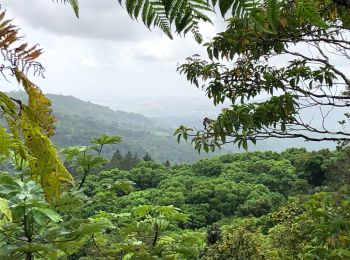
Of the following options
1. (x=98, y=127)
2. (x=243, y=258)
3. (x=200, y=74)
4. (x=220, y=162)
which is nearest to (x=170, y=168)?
(x=220, y=162)

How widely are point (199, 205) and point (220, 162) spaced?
13239 mm

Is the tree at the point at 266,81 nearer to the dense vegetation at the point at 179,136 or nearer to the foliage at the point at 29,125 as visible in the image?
the dense vegetation at the point at 179,136

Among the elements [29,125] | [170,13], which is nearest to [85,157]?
[29,125]

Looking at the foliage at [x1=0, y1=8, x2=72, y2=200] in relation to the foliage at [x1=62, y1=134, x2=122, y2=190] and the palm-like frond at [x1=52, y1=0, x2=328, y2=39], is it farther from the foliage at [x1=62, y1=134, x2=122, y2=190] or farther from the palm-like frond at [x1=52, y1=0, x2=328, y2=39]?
the foliage at [x1=62, y1=134, x2=122, y2=190]

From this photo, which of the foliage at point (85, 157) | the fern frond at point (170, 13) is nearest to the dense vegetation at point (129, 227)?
the foliage at point (85, 157)

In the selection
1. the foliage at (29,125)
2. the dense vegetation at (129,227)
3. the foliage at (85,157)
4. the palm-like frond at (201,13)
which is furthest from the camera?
the foliage at (85,157)

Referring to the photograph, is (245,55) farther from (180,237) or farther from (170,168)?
(170,168)

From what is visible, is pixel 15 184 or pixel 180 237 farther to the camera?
pixel 180 237

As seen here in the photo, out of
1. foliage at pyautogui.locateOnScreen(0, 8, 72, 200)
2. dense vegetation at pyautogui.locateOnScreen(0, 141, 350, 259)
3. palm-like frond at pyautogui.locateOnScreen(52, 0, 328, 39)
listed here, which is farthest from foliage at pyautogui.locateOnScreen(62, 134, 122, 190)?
palm-like frond at pyautogui.locateOnScreen(52, 0, 328, 39)

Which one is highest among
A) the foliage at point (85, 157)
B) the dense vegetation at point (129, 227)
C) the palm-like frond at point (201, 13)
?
the palm-like frond at point (201, 13)

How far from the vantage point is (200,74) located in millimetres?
A: 3809

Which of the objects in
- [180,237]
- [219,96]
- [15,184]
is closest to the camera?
[15,184]

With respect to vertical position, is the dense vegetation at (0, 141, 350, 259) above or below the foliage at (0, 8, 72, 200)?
below

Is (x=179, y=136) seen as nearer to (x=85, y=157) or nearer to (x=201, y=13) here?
(x=85, y=157)
